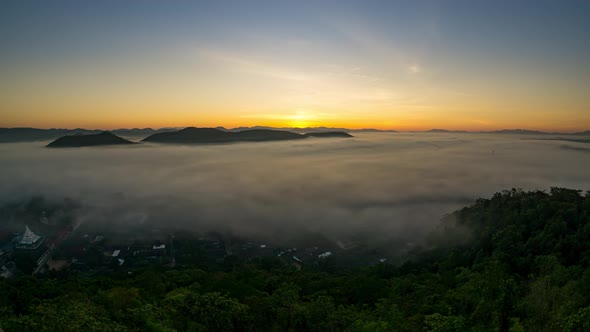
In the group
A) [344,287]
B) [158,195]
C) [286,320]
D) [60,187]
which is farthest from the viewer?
[60,187]

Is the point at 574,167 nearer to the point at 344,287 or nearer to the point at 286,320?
the point at 344,287

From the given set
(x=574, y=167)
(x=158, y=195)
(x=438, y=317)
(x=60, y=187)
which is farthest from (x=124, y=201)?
(x=574, y=167)

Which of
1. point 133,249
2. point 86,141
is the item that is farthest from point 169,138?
point 133,249

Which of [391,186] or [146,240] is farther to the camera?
[391,186]

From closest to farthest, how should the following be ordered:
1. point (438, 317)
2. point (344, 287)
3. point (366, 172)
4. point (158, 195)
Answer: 1. point (438, 317)
2. point (344, 287)
3. point (158, 195)
4. point (366, 172)

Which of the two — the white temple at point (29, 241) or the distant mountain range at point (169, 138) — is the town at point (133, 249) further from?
the distant mountain range at point (169, 138)

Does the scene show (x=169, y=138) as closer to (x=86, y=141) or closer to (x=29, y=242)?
(x=86, y=141)

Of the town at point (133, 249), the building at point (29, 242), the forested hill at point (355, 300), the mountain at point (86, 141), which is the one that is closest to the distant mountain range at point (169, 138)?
the mountain at point (86, 141)

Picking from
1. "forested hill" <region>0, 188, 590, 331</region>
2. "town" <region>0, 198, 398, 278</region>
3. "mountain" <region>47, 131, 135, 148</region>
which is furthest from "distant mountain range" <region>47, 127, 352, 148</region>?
"forested hill" <region>0, 188, 590, 331</region>
